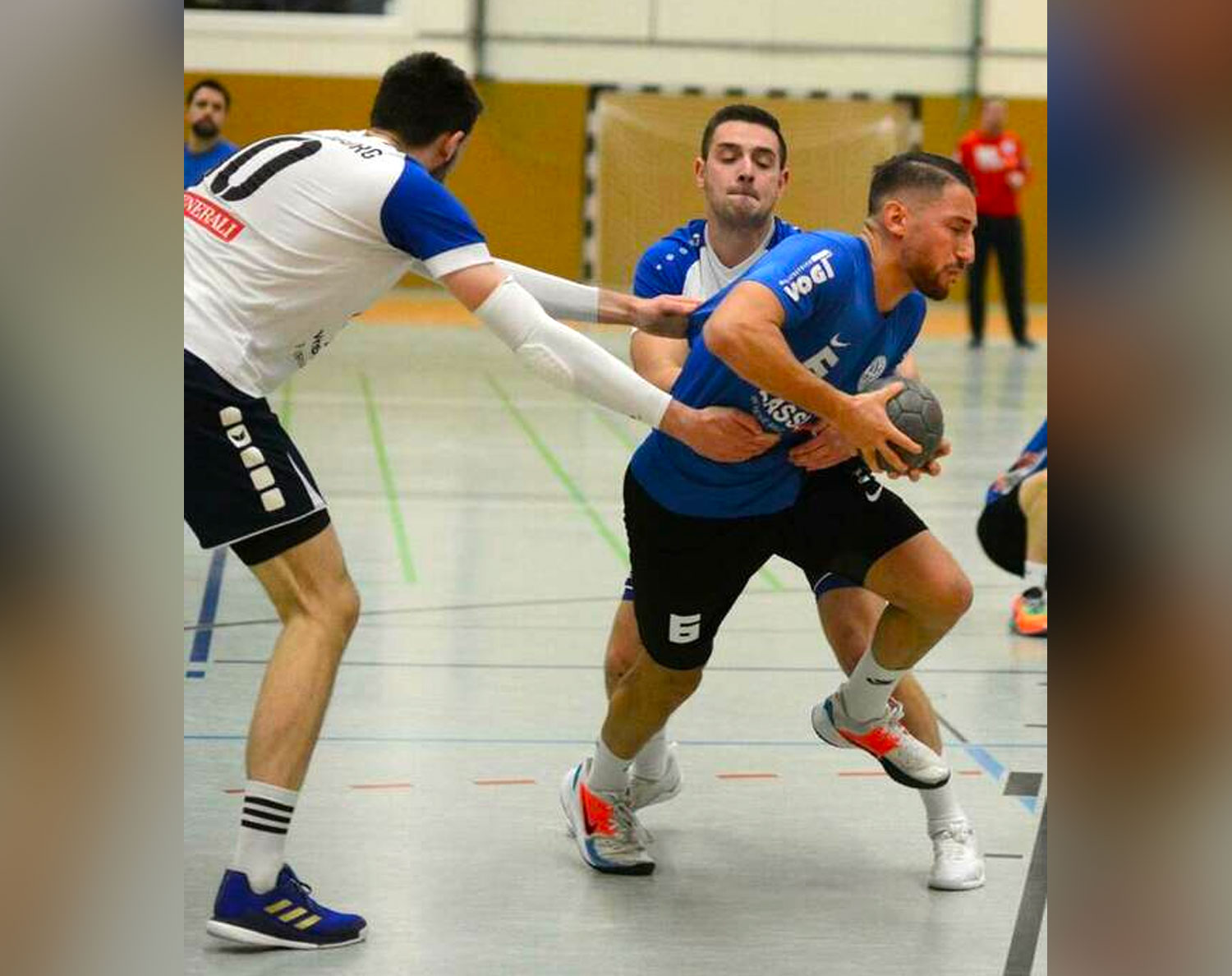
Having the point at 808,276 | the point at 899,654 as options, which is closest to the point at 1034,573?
the point at 899,654

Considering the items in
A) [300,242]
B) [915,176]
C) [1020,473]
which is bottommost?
[1020,473]

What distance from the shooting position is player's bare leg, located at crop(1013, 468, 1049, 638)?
734 cm

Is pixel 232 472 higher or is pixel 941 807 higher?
pixel 232 472

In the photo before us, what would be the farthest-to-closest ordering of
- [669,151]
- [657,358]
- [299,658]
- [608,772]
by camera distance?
[669,151] < [657,358] < [608,772] < [299,658]

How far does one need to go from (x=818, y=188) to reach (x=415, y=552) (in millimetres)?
14144

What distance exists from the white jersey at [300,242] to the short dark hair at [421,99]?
0.24 ft

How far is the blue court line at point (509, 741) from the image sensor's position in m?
5.93

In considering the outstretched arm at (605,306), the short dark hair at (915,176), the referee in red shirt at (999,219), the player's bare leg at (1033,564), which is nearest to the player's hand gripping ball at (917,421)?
the short dark hair at (915,176)

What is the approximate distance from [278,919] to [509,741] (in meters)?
1.90

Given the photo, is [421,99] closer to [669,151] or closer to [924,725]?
[924,725]

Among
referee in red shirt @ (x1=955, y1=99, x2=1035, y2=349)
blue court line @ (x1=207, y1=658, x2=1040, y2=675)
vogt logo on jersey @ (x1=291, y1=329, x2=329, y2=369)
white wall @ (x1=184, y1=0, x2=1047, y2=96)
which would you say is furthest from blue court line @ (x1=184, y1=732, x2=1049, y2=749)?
white wall @ (x1=184, y1=0, x2=1047, y2=96)

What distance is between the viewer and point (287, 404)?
1412 cm
